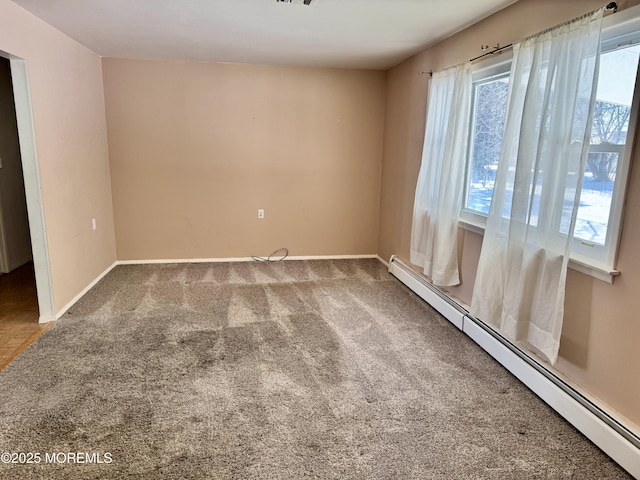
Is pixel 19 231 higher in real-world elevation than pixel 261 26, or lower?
lower

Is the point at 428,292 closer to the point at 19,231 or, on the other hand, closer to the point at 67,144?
the point at 67,144

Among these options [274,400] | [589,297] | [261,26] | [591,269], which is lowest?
[274,400]

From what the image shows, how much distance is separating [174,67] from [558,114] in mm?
3813

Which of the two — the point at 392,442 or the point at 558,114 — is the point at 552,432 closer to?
the point at 392,442

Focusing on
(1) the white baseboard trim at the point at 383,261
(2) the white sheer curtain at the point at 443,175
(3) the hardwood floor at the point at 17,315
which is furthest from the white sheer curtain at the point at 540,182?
(3) the hardwood floor at the point at 17,315

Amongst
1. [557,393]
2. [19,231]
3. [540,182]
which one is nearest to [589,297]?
[557,393]

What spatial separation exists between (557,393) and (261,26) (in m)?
3.11

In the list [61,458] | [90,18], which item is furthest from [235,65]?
[61,458]

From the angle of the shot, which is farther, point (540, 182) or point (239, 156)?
point (239, 156)

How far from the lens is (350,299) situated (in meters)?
3.71

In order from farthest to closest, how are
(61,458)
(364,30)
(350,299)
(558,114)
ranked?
(350,299) < (364,30) < (558,114) < (61,458)

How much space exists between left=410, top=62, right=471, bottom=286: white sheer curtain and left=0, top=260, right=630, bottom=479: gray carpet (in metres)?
0.48

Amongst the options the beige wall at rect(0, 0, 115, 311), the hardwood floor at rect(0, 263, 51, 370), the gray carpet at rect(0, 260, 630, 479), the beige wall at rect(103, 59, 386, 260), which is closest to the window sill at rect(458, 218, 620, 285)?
the gray carpet at rect(0, 260, 630, 479)

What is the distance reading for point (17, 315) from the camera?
127 inches
